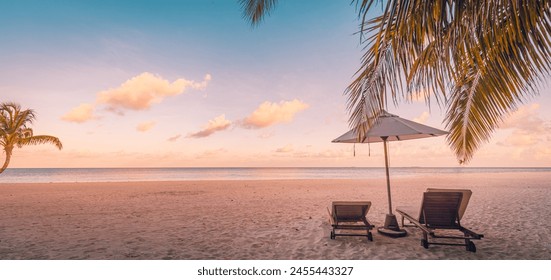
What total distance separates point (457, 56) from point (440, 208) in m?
2.64

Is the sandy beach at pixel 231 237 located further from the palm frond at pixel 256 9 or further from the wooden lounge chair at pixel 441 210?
the palm frond at pixel 256 9

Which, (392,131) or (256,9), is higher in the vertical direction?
(256,9)

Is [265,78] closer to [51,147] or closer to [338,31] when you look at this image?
[338,31]

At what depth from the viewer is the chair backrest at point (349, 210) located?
173 inches

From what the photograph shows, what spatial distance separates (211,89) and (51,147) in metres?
10.2

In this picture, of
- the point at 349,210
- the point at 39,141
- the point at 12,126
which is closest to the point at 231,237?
the point at 349,210

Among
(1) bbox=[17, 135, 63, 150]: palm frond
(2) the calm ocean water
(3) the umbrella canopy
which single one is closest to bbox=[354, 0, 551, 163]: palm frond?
(3) the umbrella canopy

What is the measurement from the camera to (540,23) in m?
2.11

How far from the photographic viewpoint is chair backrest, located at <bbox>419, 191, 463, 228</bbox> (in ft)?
12.6

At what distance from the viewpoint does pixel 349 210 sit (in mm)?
4449

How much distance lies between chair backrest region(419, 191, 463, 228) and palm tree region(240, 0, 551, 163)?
101cm

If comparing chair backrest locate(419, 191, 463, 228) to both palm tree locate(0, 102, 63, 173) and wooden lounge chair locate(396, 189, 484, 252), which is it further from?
palm tree locate(0, 102, 63, 173)

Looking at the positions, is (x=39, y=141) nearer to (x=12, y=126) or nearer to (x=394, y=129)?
(x=12, y=126)

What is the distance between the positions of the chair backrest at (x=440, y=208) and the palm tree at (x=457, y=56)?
39.7 inches
